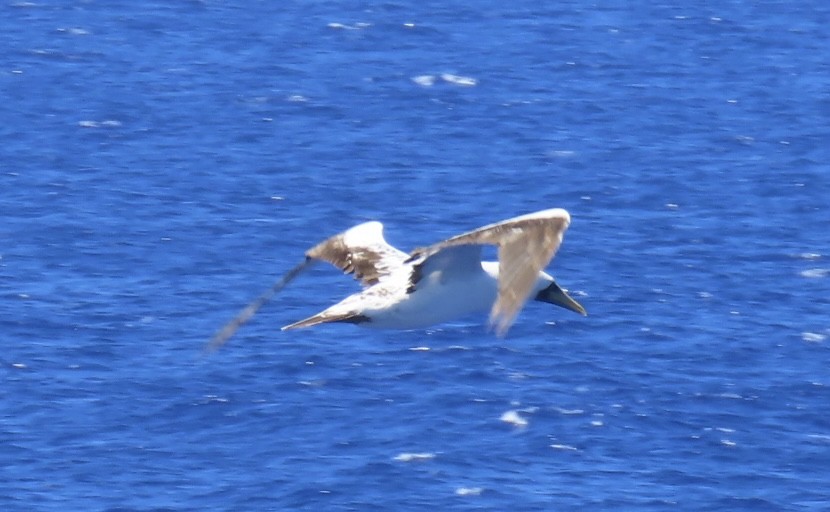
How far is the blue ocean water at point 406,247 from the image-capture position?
77.3 feet

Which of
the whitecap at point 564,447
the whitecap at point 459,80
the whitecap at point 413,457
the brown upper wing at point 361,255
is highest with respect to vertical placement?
the brown upper wing at point 361,255

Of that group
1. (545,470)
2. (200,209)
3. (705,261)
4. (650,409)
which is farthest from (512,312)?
(200,209)

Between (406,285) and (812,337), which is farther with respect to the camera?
(812,337)

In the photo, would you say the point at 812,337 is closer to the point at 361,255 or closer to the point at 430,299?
the point at 361,255

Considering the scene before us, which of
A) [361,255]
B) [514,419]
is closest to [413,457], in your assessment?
[514,419]

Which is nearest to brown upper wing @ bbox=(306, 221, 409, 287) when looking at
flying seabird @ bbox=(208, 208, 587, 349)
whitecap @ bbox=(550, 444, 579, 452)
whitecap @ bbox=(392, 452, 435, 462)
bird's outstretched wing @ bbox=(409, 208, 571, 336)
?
flying seabird @ bbox=(208, 208, 587, 349)

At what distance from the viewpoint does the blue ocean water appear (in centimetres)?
2355

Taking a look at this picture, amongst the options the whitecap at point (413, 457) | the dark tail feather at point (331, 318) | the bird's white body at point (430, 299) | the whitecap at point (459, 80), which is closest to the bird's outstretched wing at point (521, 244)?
the dark tail feather at point (331, 318)

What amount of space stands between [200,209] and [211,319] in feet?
19.1

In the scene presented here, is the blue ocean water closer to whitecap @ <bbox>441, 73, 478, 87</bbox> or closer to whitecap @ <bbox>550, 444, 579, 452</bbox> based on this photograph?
whitecap @ <bbox>550, 444, 579, 452</bbox>

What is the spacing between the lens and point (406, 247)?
29.5 meters

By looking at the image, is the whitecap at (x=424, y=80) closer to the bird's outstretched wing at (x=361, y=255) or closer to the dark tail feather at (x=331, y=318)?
the bird's outstretched wing at (x=361, y=255)

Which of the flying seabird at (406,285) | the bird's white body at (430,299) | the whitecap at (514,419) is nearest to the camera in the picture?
the flying seabird at (406,285)

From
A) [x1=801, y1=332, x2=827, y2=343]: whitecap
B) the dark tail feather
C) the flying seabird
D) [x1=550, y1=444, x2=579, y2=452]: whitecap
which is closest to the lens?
the dark tail feather
